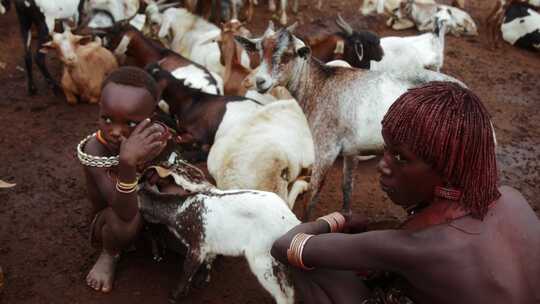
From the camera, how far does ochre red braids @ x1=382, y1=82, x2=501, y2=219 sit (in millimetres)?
2016

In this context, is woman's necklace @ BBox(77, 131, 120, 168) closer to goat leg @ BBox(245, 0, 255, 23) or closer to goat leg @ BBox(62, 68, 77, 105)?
goat leg @ BBox(62, 68, 77, 105)

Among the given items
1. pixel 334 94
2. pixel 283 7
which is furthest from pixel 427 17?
pixel 334 94

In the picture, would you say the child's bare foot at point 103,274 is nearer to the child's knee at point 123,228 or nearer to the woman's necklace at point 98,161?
the child's knee at point 123,228

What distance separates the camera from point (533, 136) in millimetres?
6508

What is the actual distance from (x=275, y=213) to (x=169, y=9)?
6.21 meters

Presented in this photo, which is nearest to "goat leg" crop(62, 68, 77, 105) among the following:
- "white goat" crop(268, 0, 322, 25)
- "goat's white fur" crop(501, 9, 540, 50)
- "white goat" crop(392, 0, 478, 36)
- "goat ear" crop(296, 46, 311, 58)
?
"goat ear" crop(296, 46, 311, 58)

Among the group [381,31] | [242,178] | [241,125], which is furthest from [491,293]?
[381,31]

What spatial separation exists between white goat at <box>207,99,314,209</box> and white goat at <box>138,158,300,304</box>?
720 mm

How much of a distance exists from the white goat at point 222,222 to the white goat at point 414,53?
418 cm

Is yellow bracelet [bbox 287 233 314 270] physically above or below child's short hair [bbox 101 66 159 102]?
below

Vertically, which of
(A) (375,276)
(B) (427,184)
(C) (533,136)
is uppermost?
(B) (427,184)

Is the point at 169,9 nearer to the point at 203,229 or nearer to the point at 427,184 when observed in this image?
the point at 203,229

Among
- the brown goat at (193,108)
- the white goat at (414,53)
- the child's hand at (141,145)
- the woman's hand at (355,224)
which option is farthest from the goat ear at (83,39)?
the woman's hand at (355,224)

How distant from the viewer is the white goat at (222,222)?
9.67 ft
